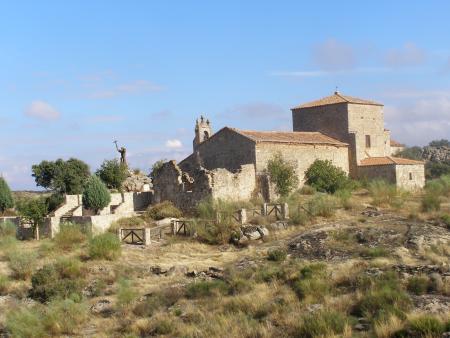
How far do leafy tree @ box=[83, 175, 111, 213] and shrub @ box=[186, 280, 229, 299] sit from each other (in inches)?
709

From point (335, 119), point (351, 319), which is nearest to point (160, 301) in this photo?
point (351, 319)

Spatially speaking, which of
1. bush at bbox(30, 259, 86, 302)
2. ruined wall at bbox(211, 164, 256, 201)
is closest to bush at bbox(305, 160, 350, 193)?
ruined wall at bbox(211, 164, 256, 201)

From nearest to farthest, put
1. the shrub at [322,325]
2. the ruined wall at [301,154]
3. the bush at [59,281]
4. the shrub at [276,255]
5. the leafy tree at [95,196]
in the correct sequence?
the shrub at [322,325] → the bush at [59,281] → the shrub at [276,255] → the leafy tree at [95,196] → the ruined wall at [301,154]

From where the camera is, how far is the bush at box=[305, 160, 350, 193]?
39.0 m

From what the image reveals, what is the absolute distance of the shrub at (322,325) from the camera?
527 inches

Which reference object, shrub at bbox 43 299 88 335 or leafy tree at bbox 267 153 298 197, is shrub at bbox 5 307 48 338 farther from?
leafy tree at bbox 267 153 298 197

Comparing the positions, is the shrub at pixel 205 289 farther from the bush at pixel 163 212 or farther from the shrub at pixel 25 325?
Result: the bush at pixel 163 212

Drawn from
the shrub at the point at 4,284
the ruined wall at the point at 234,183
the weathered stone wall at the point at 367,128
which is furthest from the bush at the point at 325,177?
the shrub at the point at 4,284

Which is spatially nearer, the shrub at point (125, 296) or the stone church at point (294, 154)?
the shrub at point (125, 296)

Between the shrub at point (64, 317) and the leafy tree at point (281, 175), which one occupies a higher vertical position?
the leafy tree at point (281, 175)

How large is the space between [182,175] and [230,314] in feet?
72.2

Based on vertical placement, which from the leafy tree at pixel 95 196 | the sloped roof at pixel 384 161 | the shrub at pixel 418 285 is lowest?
the shrub at pixel 418 285

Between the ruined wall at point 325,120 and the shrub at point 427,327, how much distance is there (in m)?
32.7

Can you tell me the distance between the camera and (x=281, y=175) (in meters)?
37.0
